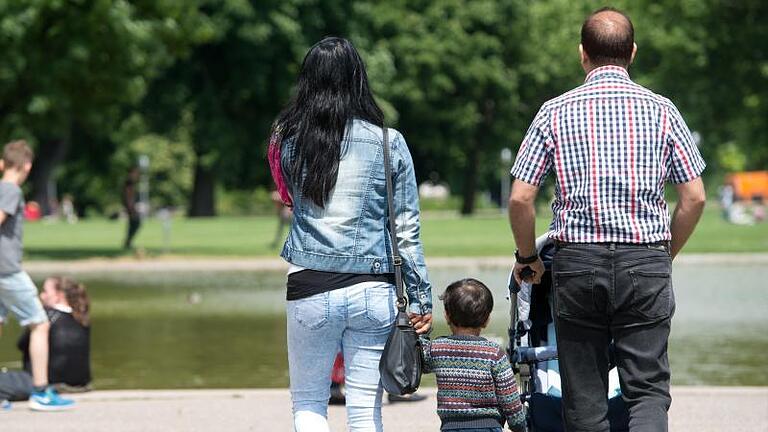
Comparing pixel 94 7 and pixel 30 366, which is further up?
pixel 94 7

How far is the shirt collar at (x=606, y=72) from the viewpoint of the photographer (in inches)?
202

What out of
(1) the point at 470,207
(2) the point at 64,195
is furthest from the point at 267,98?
(2) the point at 64,195

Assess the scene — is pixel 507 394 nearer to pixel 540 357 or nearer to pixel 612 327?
pixel 540 357

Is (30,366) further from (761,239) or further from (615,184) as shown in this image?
(761,239)

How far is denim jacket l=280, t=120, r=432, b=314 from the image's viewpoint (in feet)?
16.8

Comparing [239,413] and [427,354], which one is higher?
[427,354]

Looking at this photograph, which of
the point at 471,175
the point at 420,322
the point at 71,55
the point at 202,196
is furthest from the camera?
the point at 471,175

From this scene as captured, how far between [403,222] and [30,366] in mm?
5276

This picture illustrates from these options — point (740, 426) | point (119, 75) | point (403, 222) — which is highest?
point (119, 75)

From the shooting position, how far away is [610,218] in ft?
16.2

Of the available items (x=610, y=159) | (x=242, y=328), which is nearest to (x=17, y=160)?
(x=610, y=159)

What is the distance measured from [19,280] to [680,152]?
5024 millimetres

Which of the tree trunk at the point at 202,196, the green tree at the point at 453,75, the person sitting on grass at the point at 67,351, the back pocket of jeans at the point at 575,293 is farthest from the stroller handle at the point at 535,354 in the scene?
the tree trunk at the point at 202,196

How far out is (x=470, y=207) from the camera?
6725cm
